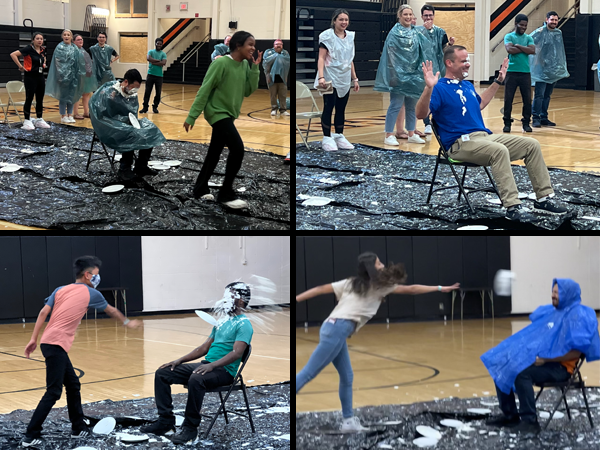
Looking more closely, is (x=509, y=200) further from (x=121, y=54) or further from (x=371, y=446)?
(x=121, y=54)

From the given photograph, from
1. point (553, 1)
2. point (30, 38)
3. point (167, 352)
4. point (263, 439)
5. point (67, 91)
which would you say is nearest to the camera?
point (263, 439)

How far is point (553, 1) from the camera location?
9906mm

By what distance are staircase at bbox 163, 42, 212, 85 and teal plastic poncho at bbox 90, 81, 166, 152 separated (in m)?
4.17

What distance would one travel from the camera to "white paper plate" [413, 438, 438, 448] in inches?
119

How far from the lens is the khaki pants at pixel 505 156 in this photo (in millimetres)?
3615

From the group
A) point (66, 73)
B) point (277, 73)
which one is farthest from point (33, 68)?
point (277, 73)

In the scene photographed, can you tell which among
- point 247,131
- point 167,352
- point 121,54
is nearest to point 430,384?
point 167,352

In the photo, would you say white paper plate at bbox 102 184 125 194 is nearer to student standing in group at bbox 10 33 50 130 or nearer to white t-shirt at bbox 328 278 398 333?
white t-shirt at bbox 328 278 398 333

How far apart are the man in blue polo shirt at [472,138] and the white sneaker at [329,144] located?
2.13m

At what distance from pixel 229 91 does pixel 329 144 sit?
2.17 m

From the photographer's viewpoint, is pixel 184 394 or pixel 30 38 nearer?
pixel 184 394

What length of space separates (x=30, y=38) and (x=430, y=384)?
18.3 feet

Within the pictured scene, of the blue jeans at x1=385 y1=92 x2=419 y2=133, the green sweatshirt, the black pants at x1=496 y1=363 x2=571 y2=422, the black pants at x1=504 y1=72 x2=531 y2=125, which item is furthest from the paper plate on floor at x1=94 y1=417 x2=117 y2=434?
the black pants at x1=504 y1=72 x2=531 y2=125

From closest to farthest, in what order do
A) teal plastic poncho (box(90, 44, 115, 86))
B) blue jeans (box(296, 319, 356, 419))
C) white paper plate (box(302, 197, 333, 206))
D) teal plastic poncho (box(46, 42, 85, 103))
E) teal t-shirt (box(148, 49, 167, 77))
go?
blue jeans (box(296, 319, 356, 419))
white paper plate (box(302, 197, 333, 206))
teal plastic poncho (box(90, 44, 115, 86))
teal plastic poncho (box(46, 42, 85, 103))
teal t-shirt (box(148, 49, 167, 77))
